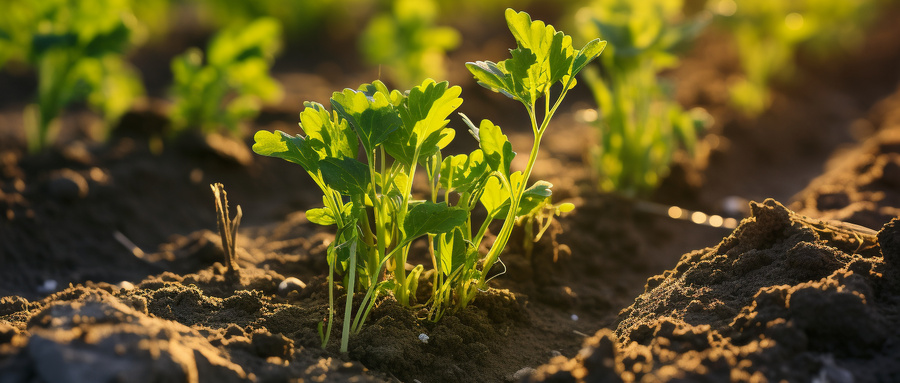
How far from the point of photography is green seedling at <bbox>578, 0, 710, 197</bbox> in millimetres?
3553

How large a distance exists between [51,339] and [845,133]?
20.2 feet

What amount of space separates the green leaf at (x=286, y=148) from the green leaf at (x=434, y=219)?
13.4 inches

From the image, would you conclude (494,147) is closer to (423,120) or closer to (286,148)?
(423,120)

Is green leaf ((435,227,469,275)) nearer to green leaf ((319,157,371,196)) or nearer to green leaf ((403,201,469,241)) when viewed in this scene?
green leaf ((403,201,469,241))

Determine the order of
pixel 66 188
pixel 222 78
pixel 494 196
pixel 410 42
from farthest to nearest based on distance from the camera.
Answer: pixel 410 42 → pixel 222 78 → pixel 66 188 → pixel 494 196

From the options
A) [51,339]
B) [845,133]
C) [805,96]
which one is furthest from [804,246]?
[805,96]

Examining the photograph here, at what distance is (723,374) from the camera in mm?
1717

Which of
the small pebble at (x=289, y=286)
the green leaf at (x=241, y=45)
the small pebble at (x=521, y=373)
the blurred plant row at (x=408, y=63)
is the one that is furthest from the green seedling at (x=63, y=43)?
the small pebble at (x=521, y=373)

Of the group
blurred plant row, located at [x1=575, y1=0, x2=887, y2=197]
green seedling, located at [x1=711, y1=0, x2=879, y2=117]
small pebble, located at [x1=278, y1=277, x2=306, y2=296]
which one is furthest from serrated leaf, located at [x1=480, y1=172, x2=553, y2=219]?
green seedling, located at [x1=711, y1=0, x2=879, y2=117]

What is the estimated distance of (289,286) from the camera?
2.55 meters

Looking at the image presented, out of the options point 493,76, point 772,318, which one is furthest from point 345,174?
point 772,318

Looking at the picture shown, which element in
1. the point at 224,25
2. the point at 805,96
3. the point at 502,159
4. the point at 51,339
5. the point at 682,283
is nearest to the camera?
the point at 51,339

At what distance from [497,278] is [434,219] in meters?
0.82

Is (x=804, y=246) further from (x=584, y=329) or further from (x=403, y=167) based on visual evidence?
(x=403, y=167)
